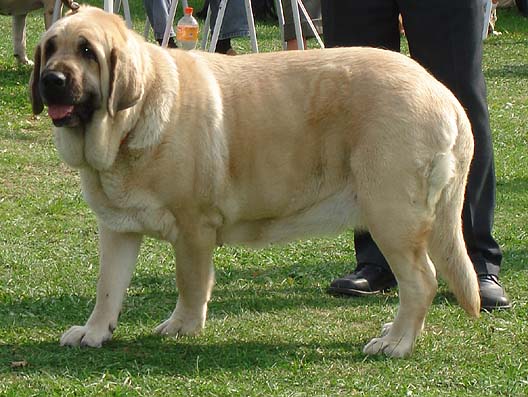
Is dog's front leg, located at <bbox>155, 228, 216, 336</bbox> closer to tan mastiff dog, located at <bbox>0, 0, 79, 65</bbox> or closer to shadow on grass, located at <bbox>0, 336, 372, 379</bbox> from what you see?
shadow on grass, located at <bbox>0, 336, 372, 379</bbox>

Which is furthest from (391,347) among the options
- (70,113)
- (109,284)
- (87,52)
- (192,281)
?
(87,52)

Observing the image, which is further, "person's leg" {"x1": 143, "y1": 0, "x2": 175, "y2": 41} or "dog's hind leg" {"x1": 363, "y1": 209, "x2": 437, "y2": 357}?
"person's leg" {"x1": 143, "y1": 0, "x2": 175, "y2": 41}

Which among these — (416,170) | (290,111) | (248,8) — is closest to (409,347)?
(416,170)

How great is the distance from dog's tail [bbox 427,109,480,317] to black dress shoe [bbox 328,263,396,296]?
2.76 feet

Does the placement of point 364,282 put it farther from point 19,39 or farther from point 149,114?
point 19,39

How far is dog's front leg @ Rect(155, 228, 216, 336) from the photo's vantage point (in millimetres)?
4504

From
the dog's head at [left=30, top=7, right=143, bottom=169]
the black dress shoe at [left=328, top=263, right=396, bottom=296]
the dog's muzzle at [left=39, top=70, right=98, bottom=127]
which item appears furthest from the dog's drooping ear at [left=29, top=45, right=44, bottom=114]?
the black dress shoe at [left=328, top=263, right=396, bottom=296]

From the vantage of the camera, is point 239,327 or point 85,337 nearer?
point 85,337

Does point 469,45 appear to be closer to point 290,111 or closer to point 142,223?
point 290,111

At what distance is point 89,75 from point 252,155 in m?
0.80

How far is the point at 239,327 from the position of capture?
4.92 m

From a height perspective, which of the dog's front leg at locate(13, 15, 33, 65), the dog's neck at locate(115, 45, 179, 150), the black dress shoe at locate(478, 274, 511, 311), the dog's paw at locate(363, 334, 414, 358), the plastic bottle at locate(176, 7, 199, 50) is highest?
the dog's neck at locate(115, 45, 179, 150)

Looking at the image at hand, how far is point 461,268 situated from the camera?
15.1 ft

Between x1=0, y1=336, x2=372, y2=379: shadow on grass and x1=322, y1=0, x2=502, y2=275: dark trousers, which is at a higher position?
x1=322, y1=0, x2=502, y2=275: dark trousers
